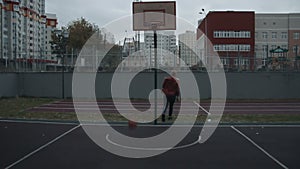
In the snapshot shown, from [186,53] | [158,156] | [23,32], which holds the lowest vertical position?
[158,156]

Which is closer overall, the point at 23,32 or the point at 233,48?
the point at 233,48

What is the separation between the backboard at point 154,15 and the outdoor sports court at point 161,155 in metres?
3.87

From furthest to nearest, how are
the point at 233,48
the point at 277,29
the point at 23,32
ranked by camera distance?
the point at 23,32 < the point at 277,29 < the point at 233,48

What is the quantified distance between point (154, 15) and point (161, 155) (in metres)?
6.55

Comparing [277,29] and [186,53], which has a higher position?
[277,29]

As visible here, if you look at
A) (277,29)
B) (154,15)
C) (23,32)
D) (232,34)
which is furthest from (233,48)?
(23,32)

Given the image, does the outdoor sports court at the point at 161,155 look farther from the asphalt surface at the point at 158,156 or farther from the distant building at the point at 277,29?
the distant building at the point at 277,29

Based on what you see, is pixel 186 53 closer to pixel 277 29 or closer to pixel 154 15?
pixel 154 15

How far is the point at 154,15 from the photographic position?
1258 centimetres

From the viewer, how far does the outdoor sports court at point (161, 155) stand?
6.77 metres

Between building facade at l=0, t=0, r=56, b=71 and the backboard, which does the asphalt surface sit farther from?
building facade at l=0, t=0, r=56, b=71

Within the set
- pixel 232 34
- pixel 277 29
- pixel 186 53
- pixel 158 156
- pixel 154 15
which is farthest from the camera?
pixel 277 29

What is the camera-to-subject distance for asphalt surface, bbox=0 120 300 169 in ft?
22.1

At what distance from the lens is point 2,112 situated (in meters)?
15.3
